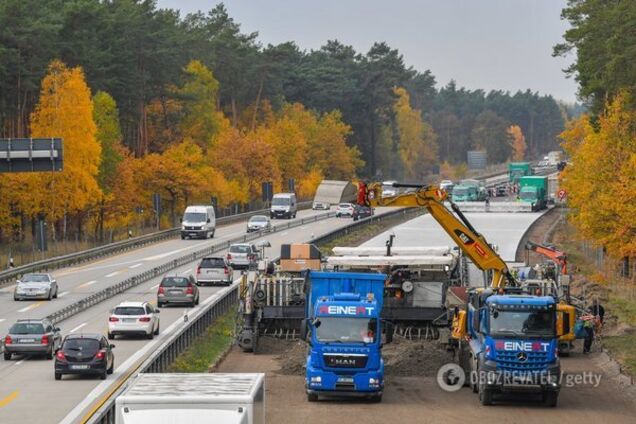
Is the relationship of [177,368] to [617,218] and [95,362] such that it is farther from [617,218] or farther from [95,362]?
[617,218]

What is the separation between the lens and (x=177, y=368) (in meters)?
38.4

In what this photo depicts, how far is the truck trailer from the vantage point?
1809cm

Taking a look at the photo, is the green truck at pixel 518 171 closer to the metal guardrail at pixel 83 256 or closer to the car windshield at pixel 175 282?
the metal guardrail at pixel 83 256

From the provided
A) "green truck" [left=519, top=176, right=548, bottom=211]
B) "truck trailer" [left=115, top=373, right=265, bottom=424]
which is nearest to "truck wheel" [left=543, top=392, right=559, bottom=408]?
"truck trailer" [left=115, top=373, right=265, bottom=424]

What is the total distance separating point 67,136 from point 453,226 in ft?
203

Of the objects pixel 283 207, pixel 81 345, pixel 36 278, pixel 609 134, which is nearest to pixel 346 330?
pixel 81 345

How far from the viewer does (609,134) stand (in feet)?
270

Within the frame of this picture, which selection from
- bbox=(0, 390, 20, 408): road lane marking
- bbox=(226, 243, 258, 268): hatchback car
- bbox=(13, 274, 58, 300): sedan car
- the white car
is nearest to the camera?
bbox=(0, 390, 20, 408): road lane marking

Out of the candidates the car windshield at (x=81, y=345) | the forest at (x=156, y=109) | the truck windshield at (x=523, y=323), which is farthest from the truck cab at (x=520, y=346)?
the forest at (x=156, y=109)

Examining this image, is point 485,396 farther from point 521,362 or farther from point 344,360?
point 344,360

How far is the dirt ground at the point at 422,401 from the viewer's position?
102 feet

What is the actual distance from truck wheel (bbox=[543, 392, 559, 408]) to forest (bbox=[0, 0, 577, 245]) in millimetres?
66122

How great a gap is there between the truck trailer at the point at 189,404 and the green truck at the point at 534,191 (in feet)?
361

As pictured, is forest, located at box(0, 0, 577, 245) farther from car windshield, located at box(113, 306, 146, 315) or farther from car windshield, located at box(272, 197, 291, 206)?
car windshield, located at box(113, 306, 146, 315)
